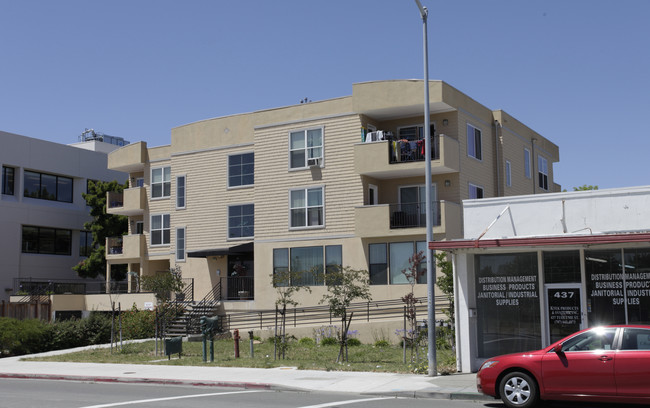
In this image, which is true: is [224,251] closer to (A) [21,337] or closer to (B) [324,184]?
(B) [324,184]

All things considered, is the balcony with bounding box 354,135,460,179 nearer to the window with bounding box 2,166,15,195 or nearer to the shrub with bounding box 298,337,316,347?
the shrub with bounding box 298,337,316,347

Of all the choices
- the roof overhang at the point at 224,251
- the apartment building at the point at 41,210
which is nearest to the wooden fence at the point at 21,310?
the apartment building at the point at 41,210

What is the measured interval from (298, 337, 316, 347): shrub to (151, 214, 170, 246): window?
14.0 meters

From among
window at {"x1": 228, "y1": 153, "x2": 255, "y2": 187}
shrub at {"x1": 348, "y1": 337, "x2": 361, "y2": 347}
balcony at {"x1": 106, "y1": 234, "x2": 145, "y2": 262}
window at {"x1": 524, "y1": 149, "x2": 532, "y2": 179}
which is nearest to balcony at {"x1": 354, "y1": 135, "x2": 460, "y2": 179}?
window at {"x1": 228, "y1": 153, "x2": 255, "y2": 187}

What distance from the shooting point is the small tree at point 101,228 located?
4522 cm

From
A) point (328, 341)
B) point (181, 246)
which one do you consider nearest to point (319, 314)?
point (328, 341)

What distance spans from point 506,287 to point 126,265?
32.6m

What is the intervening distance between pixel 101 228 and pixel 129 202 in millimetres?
5055

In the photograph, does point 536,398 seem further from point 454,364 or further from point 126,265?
point 126,265

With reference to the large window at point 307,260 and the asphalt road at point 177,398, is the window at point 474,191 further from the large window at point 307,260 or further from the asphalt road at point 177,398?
the asphalt road at point 177,398

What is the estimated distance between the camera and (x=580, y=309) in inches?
680

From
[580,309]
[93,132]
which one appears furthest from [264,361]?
[93,132]

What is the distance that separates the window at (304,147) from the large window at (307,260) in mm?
3916

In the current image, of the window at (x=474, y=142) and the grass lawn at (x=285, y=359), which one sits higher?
the window at (x=474, y=142)
